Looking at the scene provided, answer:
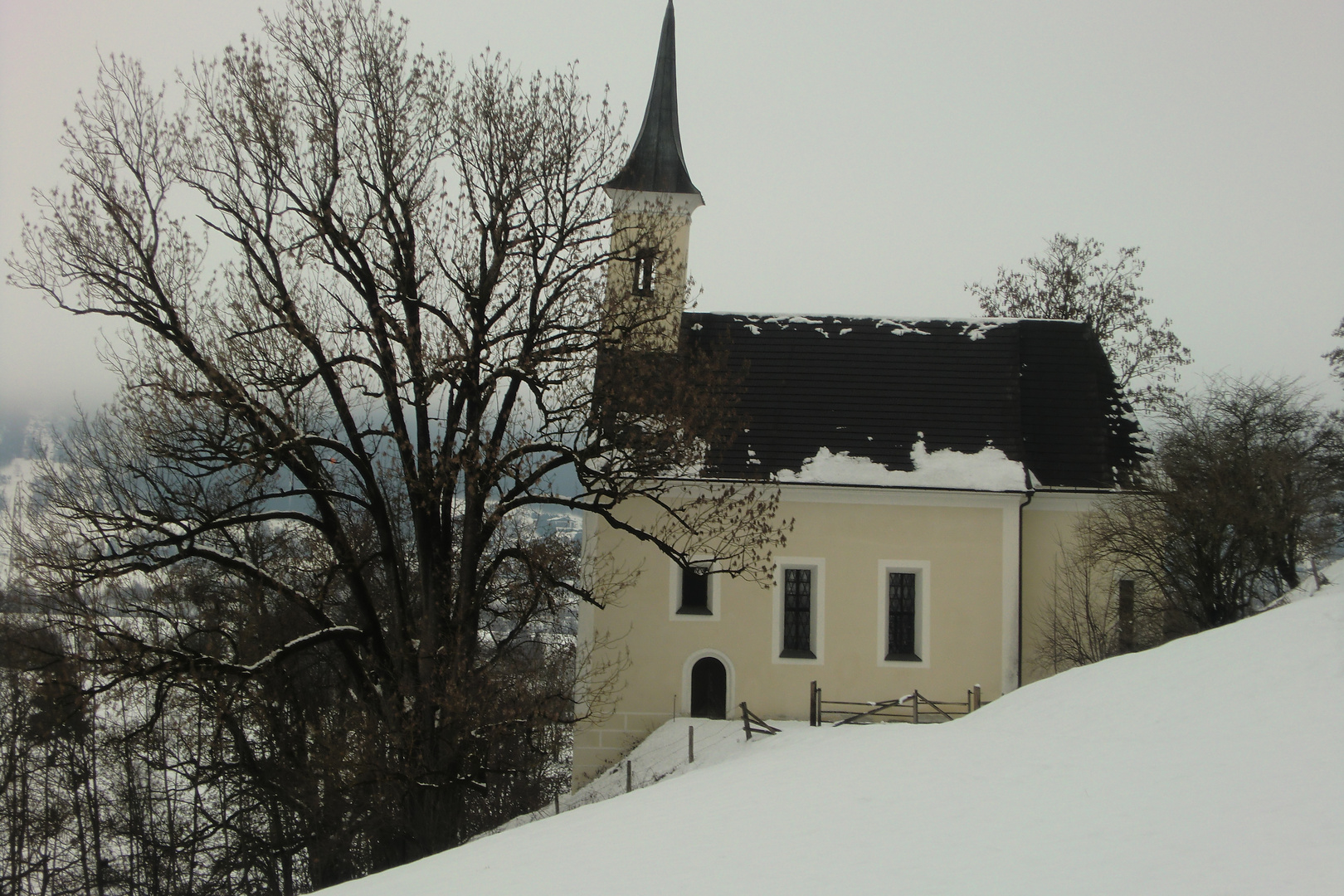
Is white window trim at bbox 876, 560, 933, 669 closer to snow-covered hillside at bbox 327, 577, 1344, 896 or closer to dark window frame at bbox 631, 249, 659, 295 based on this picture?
dark window frame at bbox 631, 249, 659, 295

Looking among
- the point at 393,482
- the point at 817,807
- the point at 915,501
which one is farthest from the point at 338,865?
the point at 817,807

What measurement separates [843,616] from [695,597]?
3.18m

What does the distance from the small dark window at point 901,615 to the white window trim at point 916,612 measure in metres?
0.15

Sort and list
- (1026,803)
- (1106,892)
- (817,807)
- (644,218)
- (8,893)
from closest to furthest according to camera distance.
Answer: (1106,892)
(1026,803)
(817,807)
(644,218)
(8,893)

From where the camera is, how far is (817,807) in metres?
Answer: 10.8

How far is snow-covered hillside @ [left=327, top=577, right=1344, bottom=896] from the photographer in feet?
26.0

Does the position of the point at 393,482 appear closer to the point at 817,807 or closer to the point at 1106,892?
the point at 817,807

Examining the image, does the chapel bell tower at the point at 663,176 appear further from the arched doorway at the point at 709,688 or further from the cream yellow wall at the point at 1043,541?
the cream yellow wall at the point at 1043,541

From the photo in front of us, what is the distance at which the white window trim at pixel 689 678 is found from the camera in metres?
22.5

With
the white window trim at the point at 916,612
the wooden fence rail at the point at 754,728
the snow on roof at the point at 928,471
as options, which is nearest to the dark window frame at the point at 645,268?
the snow on roof at the point at 928,471

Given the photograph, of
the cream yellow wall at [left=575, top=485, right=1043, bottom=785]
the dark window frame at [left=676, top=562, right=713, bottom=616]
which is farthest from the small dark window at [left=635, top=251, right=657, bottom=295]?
the dark window frame at [left=676, top=562, right=713, bottom=616]

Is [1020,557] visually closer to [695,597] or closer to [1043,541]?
[1043,541]

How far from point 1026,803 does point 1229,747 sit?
2.04 metres

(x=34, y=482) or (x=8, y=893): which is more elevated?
(x=34, y=482)
